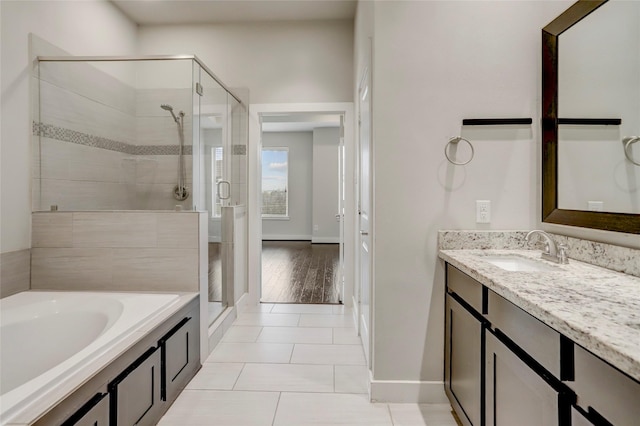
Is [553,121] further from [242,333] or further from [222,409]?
[242,333]

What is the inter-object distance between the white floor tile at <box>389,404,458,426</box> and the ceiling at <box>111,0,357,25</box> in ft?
11.2

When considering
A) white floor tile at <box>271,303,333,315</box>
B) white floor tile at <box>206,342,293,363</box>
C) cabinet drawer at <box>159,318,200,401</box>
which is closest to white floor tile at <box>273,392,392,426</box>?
white floor tile at <box>206,342,293,363</box>

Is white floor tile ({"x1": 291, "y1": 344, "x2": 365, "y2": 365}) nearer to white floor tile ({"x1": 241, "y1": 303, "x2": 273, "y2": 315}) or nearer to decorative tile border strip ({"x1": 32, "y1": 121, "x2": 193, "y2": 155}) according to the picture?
white floor tile ({"x1": 241, "y1": 303, "x2": 273, "y2": 315})

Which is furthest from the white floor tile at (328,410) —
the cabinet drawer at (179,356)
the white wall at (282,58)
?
the white wall at (282,58)

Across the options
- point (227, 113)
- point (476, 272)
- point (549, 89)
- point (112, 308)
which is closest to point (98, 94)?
point (227, 113)

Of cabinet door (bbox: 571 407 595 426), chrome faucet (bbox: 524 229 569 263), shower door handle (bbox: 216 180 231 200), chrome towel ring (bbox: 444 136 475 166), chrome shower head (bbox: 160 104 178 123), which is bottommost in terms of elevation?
cabinet door (bbox: 571 407 595 426)

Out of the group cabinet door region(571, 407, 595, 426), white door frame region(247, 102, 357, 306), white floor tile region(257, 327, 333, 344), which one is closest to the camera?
cabinet door region(571, 407, 595, 426)

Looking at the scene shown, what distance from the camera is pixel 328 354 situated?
8.50ft

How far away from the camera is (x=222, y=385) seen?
7.07 ft

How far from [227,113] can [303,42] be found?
4.00ft

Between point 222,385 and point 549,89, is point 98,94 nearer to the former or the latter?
point 222,385

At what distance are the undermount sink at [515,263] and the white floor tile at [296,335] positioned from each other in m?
1.54

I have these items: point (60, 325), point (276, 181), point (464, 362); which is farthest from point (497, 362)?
point (276, 181)

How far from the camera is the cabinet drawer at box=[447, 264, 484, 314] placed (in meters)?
1.45
